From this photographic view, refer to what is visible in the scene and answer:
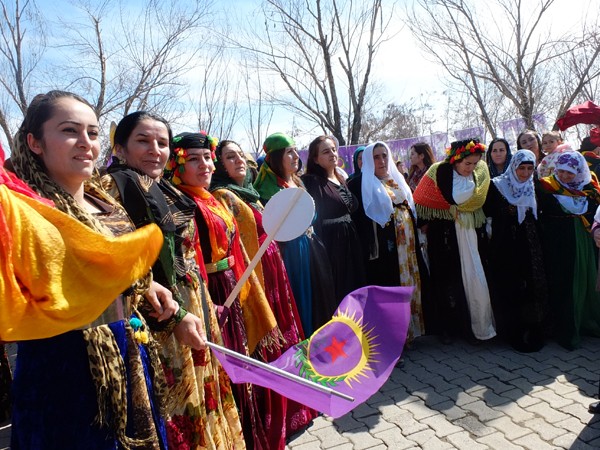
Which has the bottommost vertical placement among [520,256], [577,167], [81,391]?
[520,256]

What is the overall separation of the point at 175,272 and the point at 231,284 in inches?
25.3

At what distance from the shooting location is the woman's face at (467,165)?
443 cm

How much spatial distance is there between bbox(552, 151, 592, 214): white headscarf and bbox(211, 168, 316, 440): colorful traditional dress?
9.33 feet

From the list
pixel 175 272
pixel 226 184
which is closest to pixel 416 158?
pixel 226 184

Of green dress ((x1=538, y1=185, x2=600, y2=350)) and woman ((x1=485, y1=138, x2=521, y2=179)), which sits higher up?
woman ((x1=485, y1=138, x2=521, y2=179))

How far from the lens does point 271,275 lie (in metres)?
3.31

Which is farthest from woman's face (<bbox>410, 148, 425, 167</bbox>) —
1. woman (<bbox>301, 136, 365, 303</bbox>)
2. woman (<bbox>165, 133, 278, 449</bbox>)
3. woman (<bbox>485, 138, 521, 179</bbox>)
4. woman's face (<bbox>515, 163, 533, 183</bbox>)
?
woman (<bbox>165, 133, 278, 449</bbox>)

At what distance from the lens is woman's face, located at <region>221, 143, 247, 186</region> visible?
341cm

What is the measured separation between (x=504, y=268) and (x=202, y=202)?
3205 millimetres

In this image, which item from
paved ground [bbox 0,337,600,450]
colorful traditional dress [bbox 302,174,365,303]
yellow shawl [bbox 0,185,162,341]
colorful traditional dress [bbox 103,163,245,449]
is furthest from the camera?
colorful traditional dress [bbox 302,174,365,303]

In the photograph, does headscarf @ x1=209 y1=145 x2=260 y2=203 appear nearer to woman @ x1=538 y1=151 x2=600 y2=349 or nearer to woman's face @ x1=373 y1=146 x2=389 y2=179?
woman's face @ x1=373 y1=146 x2=389 y2=179

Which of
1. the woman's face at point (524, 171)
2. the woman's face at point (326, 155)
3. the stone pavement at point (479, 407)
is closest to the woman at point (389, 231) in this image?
the woman's face at point (326, 155)

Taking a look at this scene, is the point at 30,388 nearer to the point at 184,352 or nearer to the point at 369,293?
the point at 184,352

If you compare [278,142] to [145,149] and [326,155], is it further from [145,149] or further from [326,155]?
[145,149]
